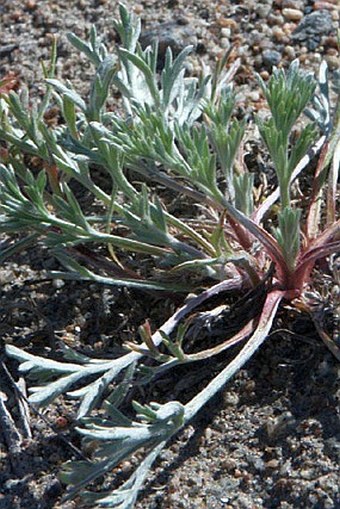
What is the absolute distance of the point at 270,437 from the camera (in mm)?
2482

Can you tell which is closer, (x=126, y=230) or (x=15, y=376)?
(x=15, y=376)

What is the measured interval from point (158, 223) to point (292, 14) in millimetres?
1428

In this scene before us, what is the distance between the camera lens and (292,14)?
3.65 m

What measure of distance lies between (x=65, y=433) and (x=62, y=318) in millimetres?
402

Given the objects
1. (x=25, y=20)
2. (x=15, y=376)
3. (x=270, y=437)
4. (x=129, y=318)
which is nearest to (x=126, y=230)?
(x=129, y=318)

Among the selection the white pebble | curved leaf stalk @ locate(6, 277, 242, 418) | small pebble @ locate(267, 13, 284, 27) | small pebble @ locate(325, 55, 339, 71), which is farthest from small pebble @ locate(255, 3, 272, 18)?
curved leaf stalk @ locate(6, 277, 242, 418)

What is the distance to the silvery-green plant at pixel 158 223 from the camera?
93.6 inches

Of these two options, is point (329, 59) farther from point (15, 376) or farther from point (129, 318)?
point (15, 376)

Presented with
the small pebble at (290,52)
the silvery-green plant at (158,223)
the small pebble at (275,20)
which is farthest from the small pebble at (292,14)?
the silvery-green plant at (158,223)

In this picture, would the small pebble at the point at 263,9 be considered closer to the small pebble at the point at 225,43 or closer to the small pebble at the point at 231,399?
the small pebble at the point at 225,43

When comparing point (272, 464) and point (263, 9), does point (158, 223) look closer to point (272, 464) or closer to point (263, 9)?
point (272, 464)

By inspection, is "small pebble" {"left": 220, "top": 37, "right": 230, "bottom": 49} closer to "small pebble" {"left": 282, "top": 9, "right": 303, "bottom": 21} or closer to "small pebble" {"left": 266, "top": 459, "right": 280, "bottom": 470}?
"small pebble" {"left": 282, "top": 9, "right": 303, "bottom": 21}

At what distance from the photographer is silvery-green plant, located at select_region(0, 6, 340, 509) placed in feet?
7.80

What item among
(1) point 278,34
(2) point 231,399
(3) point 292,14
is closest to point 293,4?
(3) point 292,14
